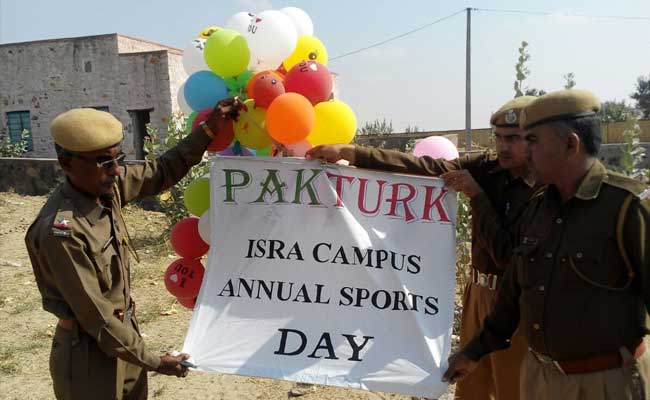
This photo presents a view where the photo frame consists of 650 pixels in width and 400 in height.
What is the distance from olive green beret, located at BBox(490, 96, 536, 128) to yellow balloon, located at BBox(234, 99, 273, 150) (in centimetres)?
129

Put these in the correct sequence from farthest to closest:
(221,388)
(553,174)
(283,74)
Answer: (221,388) → (283,74) → (553,174)

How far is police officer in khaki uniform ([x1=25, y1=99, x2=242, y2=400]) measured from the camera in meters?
2.25

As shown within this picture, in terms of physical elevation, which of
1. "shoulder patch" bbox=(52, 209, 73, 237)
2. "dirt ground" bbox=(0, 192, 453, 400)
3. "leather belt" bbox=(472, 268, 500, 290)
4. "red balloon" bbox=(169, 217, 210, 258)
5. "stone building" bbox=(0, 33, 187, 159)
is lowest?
"dirt ground" bbox=(0, 192, 453, 400)

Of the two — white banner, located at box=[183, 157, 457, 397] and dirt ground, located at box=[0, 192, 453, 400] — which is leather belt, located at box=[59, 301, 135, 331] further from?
dirt ground, located at box=[0, 192, 453, 400]

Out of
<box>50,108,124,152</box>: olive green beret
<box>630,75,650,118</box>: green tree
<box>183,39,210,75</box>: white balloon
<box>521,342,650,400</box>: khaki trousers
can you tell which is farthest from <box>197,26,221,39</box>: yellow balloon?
<box>630,75,650,118</box>: green tree

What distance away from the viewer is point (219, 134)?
3037 millimetres

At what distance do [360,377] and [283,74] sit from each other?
195 cm

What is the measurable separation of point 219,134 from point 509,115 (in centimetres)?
158

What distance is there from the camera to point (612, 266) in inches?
76.2

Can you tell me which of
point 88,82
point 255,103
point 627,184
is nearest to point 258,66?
point 255,103

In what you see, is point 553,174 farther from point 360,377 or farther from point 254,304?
point 254,304

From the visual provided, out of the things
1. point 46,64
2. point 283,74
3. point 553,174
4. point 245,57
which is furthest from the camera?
point 46,64

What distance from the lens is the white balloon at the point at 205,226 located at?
3.19 metres

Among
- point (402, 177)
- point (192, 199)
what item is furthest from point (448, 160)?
point (192, 199)
